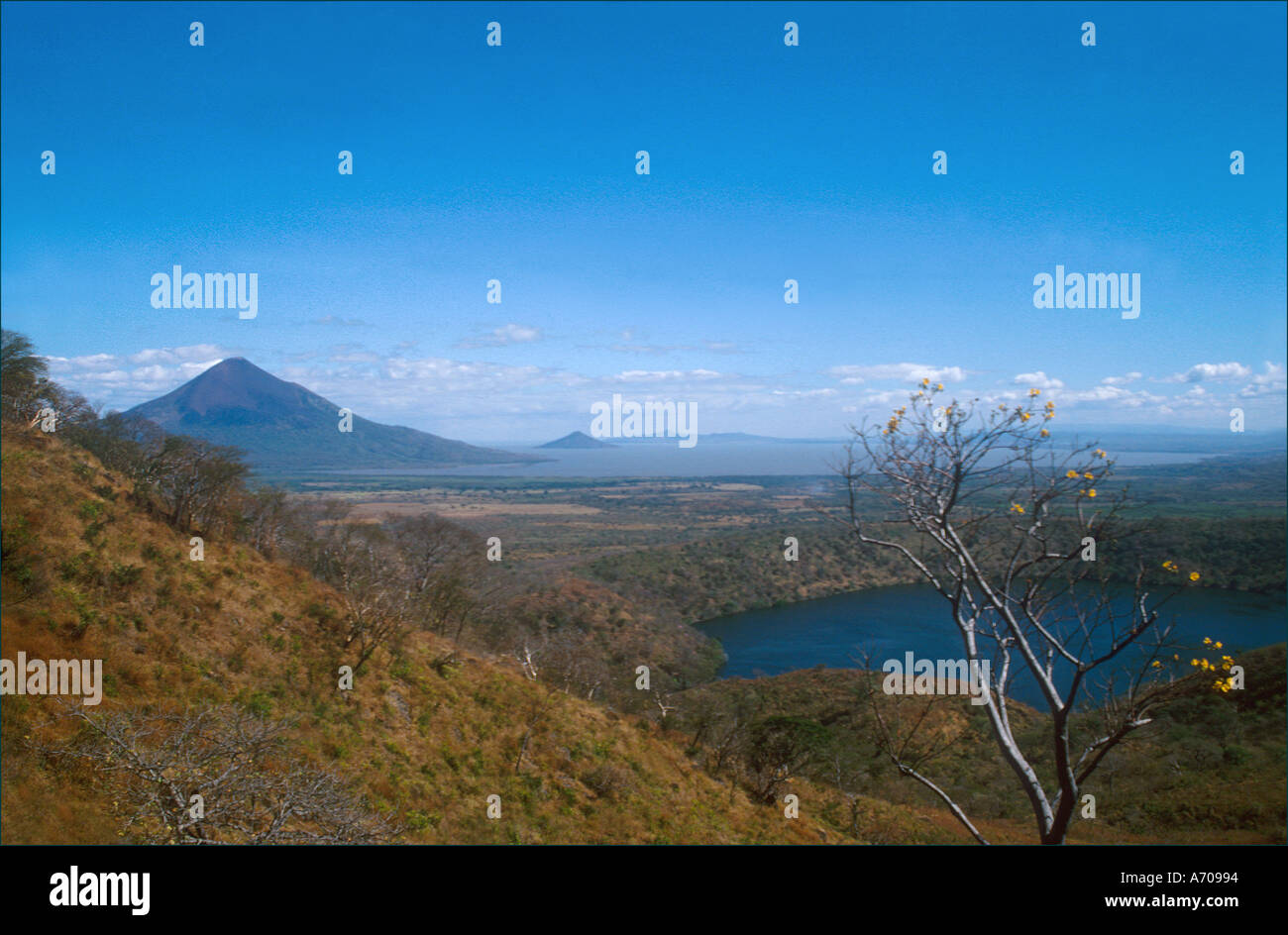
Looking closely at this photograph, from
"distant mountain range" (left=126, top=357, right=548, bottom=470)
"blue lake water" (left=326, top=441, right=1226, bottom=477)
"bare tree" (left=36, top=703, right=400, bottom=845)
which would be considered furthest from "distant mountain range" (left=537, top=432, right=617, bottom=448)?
"bare tree" (left=36, top=703, right=400, bottom=845)

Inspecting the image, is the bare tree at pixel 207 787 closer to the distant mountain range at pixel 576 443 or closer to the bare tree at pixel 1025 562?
the bare tree at pixel 1025 562

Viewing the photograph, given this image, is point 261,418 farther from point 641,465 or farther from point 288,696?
point 641,465

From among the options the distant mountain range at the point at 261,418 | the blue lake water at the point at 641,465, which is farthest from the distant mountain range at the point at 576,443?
the distant mountain range at the point at 261,418

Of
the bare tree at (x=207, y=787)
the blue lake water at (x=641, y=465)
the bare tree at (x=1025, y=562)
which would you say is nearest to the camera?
the bare tree at (x=1025, y=562)

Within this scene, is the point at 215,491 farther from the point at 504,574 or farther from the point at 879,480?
the point at 504,574

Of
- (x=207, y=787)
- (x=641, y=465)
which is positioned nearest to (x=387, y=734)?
(x=207, y=787)
